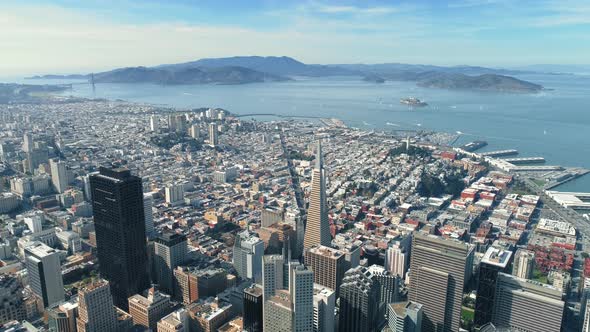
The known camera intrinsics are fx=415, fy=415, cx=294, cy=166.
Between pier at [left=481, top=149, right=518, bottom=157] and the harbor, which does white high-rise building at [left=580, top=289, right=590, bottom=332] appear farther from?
pier at [left=481, top=149, right=518, bottom=157]

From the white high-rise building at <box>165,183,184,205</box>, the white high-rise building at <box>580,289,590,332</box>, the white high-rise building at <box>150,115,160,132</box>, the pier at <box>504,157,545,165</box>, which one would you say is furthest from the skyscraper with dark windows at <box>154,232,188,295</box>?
the white high-rise building at <box>150,115,160,132</box>

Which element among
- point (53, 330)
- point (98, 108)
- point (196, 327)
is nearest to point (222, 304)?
point (196, 327)

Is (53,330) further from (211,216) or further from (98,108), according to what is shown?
(98,108)

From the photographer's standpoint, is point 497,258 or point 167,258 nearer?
point 497,258

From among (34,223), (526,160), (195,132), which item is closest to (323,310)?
(34,223)

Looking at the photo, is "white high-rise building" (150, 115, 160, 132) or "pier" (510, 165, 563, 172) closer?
"pier" (510, 165, 563, 172)

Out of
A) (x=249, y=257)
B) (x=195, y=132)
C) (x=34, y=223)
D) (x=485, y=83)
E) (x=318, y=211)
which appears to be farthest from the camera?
(x=485, y=83)

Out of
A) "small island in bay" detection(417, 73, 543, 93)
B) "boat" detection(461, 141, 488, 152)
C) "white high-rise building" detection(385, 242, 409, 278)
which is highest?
"small island in bay" detection(417, 73, 543, 93)

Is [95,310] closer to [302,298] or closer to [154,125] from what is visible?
[302,298]
